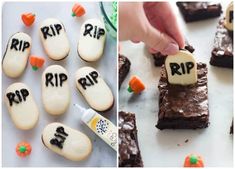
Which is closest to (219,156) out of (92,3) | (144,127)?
(144,127)

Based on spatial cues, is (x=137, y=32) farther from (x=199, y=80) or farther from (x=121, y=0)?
(x=199, y=80)

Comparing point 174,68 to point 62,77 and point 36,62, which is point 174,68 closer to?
point 62,77

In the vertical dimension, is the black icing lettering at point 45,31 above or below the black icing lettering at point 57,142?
above

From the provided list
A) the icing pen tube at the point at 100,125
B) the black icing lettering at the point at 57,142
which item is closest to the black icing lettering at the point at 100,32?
the icing pen tube at the point at 100,125

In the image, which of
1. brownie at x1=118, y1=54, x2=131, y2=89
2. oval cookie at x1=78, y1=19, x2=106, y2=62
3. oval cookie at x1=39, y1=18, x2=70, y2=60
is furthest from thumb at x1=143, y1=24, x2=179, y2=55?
oval cookie at x1=39, y1=18, x2=70, y2=60

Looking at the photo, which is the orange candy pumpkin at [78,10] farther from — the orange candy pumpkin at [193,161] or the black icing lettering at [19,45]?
the orange candy pumpkin at [193,161]

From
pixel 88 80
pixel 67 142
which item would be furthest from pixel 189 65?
pixel 67 142
